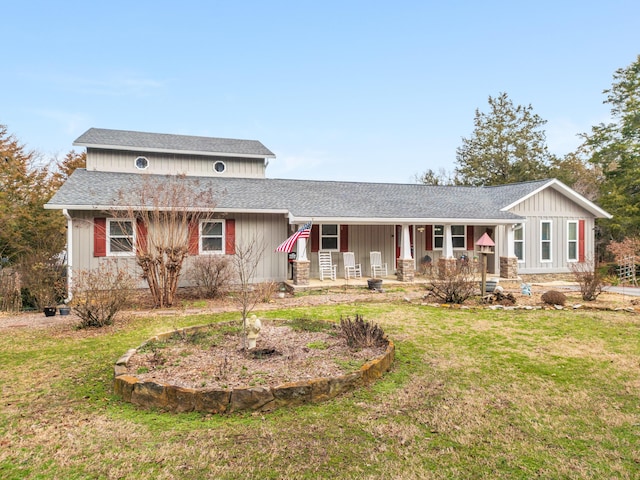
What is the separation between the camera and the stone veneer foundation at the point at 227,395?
3783mm

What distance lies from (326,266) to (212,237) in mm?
4161

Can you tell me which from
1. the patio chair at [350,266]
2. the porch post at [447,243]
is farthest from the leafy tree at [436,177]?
the patio chair at [350,266]

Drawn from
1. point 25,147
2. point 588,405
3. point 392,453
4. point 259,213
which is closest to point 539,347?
point 588,405

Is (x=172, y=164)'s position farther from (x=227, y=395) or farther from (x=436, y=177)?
(x=436, y=177)

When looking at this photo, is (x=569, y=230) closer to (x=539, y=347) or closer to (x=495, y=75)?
(x=495, y=75)

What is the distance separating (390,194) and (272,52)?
806cm

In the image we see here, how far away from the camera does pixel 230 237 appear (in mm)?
12555

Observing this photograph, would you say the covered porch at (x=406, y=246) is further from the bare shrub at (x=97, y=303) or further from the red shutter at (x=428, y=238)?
the bare shrub at (x=97, y=303)

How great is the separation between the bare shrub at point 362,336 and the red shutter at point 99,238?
8.75 metres

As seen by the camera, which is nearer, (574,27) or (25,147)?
(574,27)

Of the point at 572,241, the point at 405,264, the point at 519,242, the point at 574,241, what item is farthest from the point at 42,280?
the point at 574,241

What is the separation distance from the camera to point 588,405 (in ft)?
12.8

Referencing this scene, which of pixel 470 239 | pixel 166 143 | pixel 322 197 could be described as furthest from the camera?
pixel 166 143

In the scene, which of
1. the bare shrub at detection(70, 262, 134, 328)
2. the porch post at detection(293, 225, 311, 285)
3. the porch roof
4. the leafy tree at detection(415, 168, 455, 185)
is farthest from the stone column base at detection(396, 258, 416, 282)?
the leafy tree at detection(415, 168, 455, 185)
